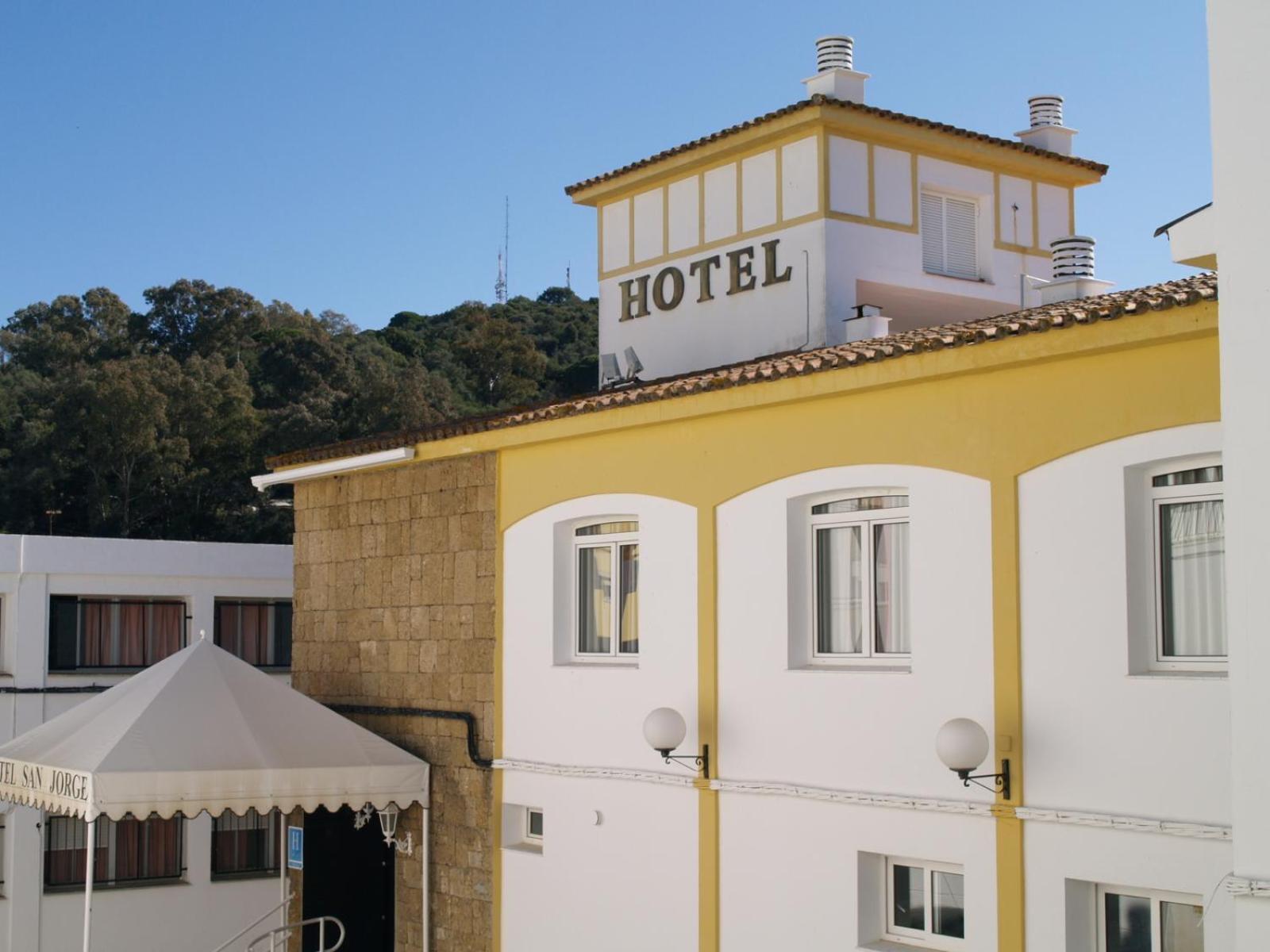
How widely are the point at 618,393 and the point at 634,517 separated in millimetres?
976

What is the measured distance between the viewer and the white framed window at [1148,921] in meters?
8.72

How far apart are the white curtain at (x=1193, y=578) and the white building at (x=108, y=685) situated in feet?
53.4

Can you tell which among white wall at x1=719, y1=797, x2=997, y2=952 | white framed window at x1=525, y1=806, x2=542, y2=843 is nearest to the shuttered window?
white framed window at x1=525, y1=806, x2=542, y2=843

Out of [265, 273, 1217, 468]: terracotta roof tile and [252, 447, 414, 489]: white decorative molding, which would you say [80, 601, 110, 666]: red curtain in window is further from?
[265, 273, 1217, 468]: terracotta roof tile

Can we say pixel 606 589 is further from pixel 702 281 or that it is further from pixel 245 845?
pixel 245 845

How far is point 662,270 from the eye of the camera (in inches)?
749

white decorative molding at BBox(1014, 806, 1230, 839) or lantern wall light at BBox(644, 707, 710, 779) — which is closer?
white decorative molding at BBox(1014, 806, 1230, 839)

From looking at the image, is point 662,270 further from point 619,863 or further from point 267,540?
point 267,540

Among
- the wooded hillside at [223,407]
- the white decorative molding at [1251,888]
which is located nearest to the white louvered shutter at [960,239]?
the white decorative molding at [1251,888]

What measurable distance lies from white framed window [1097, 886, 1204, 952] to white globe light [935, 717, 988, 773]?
99 centimetres

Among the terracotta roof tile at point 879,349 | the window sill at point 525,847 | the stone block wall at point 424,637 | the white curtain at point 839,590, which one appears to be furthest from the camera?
the stone block wall at point 424,637

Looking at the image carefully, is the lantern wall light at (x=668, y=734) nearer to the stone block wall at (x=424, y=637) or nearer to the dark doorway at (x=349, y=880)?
the stone block wall at (x=424, y=637)

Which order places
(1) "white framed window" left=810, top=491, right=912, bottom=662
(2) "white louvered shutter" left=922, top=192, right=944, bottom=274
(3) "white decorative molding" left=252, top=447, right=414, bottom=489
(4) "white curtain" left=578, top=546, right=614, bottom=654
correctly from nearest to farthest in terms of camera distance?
(1) "white framed window" left=810, top=491, right=912, bottom=662
(4) "white curtain" left=578, top=546, right=614, bottom=654
(3) "white decorative molding" left=252, top=447, right=414, bottom=489
(2) "white louvered shutter" left=922, top=192, right=944, bottom=274

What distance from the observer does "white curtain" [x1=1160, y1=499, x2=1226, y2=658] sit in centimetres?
876
